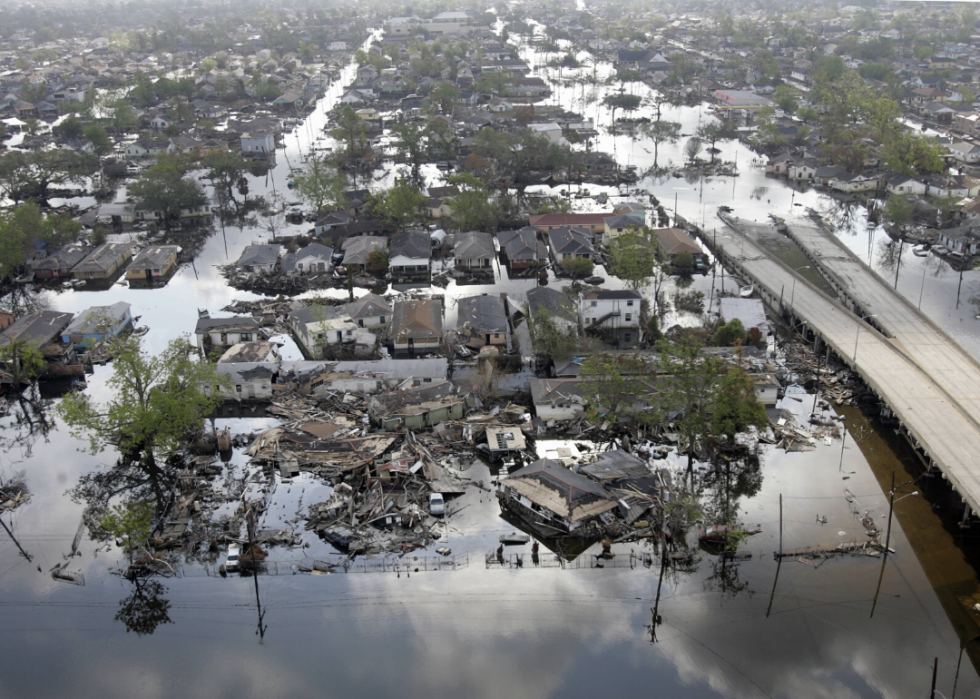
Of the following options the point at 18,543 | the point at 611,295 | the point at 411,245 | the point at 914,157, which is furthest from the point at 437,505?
the point at 914,157

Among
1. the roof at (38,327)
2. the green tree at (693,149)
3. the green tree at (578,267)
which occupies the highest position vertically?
the green tree at (693,149)

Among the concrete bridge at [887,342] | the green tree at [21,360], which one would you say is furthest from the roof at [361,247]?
the concrete bridge at [887,342]

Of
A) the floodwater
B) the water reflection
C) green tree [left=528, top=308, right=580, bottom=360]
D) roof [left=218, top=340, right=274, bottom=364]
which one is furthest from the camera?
roof [left=218, top=340, right=274, bottom=364]

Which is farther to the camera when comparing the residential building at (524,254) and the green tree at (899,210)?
the green tree at (899,210)

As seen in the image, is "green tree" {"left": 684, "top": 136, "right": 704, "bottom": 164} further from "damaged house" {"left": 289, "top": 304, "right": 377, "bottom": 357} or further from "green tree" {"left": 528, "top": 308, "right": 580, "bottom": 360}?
"damaged house" {"left": 289, "top": 304, "right": 377, "bottom": 357}

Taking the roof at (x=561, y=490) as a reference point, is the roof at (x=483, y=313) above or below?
above

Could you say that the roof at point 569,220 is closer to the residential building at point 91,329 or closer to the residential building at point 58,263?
the residential building at point 91,329

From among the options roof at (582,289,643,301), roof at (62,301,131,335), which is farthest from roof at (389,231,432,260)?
roof at (62,301,131,335)

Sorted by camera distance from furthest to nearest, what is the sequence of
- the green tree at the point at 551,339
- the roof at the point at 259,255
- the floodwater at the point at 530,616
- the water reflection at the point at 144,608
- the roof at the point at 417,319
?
the roof at the point at 259,255 → the roof at the point at 417,319 → the green tree at the point at 551,339 → the water reflection at the point at 144,608 → the floodwater at the point at 530,616

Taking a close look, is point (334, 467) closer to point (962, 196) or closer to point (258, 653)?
point (258, 653)
